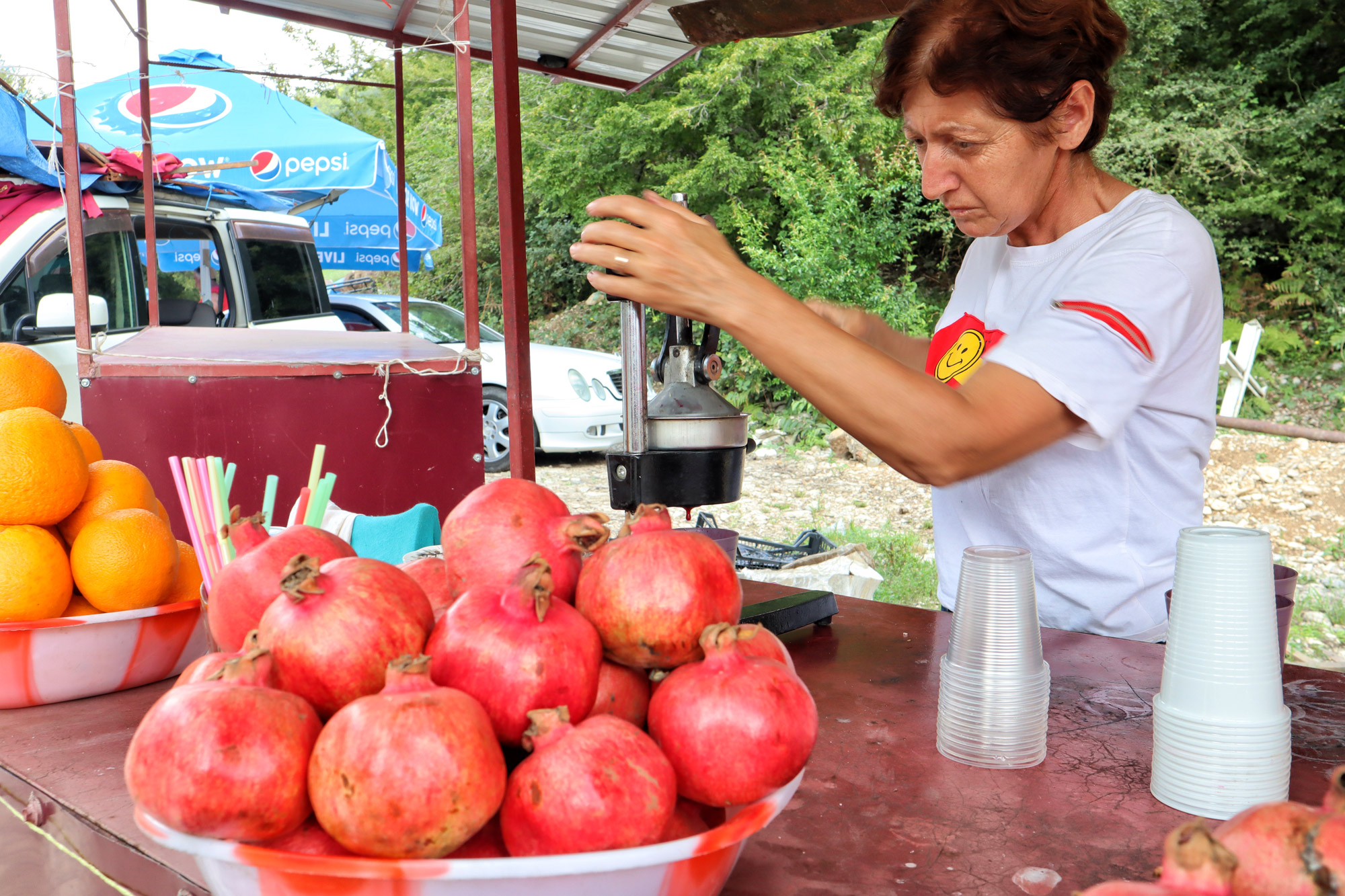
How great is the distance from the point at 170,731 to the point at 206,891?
0.27m

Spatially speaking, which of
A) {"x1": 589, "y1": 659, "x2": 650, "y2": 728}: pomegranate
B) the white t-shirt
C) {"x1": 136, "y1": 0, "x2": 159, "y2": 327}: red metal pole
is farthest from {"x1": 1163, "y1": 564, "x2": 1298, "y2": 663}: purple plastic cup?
{"x1": 136, "y1": 0, "x2": 159, "y2": 327}: red metal pole

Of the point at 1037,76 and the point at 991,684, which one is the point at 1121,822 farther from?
the point at 1037,76

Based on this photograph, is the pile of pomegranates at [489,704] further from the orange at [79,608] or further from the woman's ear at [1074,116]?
the woman's ear at [1074,116]

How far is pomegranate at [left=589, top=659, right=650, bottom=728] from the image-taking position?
719 millimetres

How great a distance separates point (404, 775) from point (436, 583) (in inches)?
11.6

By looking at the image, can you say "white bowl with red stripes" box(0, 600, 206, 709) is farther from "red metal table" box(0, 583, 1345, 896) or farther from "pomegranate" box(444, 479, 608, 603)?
"pomegranate" box(444, 479, 608, 603)

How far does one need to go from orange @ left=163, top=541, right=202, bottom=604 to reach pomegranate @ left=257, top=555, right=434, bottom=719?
74cm

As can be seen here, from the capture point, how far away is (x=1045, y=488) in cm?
161

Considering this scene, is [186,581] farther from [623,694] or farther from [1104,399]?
[1104,399]

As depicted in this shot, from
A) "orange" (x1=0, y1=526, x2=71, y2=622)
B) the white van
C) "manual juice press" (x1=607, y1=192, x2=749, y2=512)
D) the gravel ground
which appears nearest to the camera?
"orange" (x1=0, y1=526, x2=71, y2=622)

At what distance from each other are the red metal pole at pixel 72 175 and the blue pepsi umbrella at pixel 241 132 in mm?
4744

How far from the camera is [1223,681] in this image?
2.75ft

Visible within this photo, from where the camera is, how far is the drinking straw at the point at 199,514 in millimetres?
1080

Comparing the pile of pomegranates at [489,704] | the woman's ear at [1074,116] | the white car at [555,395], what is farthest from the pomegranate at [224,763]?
the white car at [555,395]
